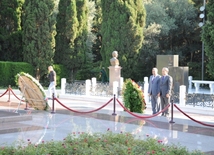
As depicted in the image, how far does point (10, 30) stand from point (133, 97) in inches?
860

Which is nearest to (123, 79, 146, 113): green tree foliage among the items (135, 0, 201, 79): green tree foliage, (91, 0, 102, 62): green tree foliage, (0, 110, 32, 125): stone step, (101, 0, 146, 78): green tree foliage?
(0, 110, 32, 125): stone step

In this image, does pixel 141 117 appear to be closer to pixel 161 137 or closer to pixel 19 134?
pixel 161 137

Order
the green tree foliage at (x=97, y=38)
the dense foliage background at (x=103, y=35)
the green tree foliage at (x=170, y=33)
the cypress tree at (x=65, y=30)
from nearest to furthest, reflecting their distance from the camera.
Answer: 1. the dense foliage background at (x=103, y=35)
2. the cypress tree at (x=65, y=30)
3. the green tree foliage at (x=170, y=33)
4. the green tree foliage at (x=97, y=38)

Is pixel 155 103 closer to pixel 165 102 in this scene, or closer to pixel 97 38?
pixel 165 102

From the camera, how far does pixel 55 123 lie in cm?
1386

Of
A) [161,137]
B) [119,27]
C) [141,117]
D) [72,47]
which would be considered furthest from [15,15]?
[161,137]

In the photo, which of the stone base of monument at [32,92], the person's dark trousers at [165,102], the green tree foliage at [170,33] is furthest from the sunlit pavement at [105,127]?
the green tree foliage at [170,33]

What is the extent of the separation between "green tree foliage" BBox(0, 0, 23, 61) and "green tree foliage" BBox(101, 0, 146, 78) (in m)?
7.39

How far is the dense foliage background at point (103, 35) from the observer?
108 feet

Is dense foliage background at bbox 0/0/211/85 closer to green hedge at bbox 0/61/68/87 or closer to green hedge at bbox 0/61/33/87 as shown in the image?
green hedge at bbox 0/61/68/87

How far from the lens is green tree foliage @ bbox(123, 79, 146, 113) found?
16000 millimetres

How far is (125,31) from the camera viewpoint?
3262 cm

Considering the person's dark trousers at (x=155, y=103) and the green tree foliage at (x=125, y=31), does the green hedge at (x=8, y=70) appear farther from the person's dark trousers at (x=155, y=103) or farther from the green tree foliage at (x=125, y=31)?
the person's dark trousers at (x=155, y=103)

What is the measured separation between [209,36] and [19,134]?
17.7 meters
